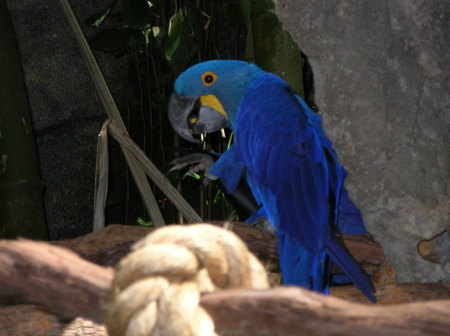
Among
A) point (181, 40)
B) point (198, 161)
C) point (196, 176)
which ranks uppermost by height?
point (181, 40)

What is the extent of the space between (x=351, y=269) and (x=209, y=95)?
66cm

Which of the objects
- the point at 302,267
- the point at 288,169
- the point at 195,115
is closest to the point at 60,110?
the point at 195,115

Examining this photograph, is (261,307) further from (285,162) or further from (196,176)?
(196,176)

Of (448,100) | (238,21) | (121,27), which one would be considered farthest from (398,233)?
(121,27)

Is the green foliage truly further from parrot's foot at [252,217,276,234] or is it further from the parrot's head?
parrot's foot at [252,217,276,234]

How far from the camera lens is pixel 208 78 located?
1486 millimetres

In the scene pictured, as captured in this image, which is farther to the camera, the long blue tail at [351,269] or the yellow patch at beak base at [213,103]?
the yellow patch at beak base at [213,103]

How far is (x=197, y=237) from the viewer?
1.34 feet

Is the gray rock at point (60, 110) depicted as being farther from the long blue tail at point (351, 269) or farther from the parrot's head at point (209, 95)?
the long blue tail at point (351, 269)

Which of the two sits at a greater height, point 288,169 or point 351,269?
point 288,169

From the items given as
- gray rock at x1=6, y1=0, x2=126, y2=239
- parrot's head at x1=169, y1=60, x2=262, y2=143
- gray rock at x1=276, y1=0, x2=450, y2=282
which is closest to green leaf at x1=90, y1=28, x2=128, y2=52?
gray rock at x1=6, y1=0, x2=126, y2=239

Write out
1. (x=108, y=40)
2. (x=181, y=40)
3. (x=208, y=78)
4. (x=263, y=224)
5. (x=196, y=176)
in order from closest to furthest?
1. (x=263, y=224)
2. (x=208, y=78)
3. (x=181, y=40)
4. (x=196, y=176)
5. (x=108, y=40)

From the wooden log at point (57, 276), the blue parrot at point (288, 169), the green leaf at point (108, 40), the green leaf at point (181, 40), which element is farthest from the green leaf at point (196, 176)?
the wooden log at point (57, 276)

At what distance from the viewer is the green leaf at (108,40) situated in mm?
2227
